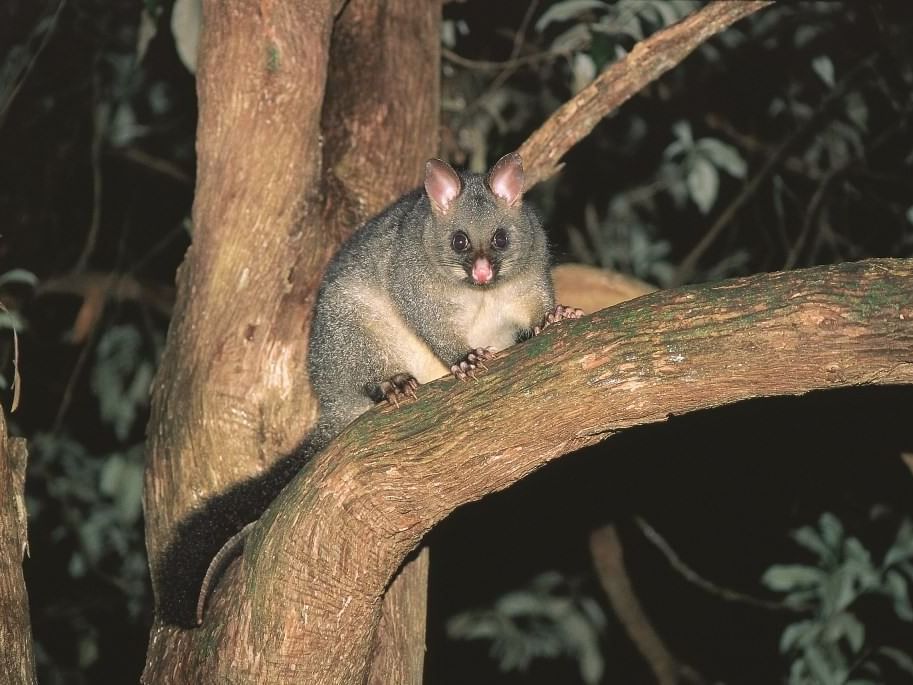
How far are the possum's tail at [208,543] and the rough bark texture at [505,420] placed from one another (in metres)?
0.09

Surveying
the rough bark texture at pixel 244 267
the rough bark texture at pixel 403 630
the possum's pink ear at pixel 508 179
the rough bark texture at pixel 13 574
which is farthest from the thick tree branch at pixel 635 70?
the rough bark texture at pixel 13 574

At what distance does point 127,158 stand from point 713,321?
17.3ft

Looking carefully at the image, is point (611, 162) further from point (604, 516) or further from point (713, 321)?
point (713, 321)

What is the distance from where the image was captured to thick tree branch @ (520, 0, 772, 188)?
14.9 feet

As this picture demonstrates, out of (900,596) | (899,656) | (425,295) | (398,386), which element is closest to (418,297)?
(425,295)

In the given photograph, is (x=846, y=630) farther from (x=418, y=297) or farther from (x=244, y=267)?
(x=244, y=267)

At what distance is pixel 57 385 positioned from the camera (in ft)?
24.6

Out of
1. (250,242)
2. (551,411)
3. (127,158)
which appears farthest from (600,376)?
(127,158)

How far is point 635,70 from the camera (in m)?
4.58

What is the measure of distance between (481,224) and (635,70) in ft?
3.09

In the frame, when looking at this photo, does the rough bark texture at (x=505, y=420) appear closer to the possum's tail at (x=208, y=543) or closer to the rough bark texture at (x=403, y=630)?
the possum's tail at (x=208, y=543)

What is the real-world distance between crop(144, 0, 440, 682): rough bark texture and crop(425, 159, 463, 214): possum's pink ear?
1.55ft

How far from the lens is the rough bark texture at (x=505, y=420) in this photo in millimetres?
2619

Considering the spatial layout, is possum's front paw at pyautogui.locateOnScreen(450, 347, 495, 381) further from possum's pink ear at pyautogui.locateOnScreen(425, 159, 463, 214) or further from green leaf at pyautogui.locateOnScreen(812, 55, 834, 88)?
green leaf at pyautogui.locateOnScreen(812, 55, 834, 88)
